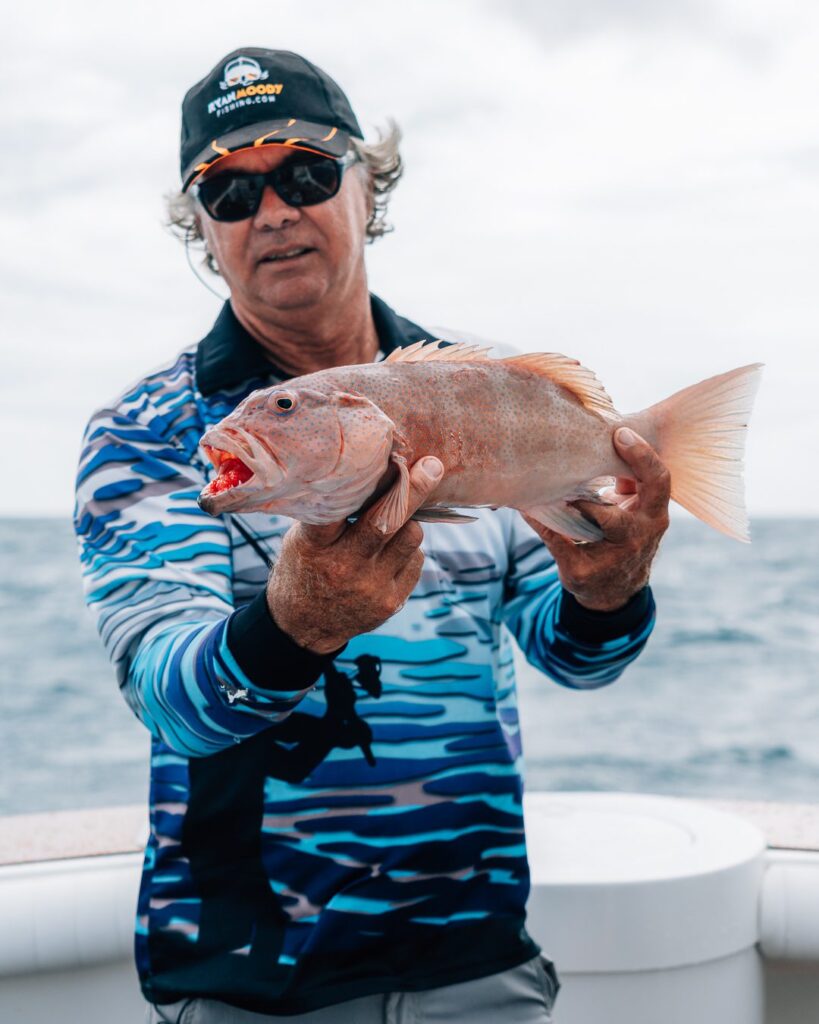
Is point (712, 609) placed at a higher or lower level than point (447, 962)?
lower

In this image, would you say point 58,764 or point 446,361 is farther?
point 58,764

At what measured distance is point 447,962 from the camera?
2.06m

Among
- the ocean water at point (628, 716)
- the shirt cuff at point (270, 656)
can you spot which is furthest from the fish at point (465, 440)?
the ocean water at point (628, 716)


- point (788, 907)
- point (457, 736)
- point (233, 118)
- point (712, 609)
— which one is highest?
point (233, 118)

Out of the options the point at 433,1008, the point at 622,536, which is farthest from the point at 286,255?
the point at 433,1008

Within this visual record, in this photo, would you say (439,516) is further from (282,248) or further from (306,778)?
(282,248)

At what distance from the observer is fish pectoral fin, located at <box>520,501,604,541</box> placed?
1936mm

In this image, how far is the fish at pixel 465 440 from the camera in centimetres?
153

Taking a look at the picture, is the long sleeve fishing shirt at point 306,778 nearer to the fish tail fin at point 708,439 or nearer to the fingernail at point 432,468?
the fish tail fin at point 708,439

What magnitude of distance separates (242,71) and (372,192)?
0.48 metres

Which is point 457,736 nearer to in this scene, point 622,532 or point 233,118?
point 622,532

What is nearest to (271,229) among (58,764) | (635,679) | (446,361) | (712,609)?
(446,361)

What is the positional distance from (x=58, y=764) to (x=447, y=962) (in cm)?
1484

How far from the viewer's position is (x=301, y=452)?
1.52 meters
